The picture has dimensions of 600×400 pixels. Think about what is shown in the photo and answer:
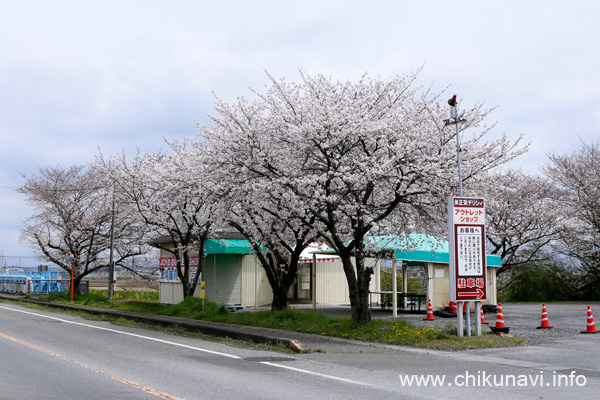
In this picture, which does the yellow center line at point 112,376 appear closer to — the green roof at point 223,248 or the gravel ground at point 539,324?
the gravel ground at point 539,324

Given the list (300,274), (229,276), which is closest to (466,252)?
(229,276)

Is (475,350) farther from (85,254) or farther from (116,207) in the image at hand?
(85,254)

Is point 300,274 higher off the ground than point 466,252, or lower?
lower

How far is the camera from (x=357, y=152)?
16.6 metres

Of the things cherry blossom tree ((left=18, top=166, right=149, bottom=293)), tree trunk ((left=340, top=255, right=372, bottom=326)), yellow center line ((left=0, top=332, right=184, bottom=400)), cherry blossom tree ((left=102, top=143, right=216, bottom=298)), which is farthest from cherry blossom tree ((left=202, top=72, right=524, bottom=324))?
cherry blossom tree ((left=18, top=166, right=149, bottom=293))

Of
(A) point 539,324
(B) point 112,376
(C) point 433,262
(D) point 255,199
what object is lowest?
(A) point 539,324

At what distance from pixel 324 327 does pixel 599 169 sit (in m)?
27.0

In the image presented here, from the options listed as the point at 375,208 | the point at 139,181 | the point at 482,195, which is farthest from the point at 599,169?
the point at 139,181

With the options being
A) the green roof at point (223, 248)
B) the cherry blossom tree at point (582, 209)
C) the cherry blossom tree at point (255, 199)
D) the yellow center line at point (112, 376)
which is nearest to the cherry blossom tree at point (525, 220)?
the cherry blossom tree at point (582, 209)

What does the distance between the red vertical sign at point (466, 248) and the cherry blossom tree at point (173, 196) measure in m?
8.29

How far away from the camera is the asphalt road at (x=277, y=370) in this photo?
26.3 feet

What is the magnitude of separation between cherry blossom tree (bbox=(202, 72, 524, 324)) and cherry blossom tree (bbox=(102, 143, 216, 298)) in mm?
3299

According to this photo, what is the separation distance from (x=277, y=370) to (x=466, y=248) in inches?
275

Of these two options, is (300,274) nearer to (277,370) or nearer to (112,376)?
(277,370)
